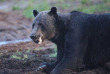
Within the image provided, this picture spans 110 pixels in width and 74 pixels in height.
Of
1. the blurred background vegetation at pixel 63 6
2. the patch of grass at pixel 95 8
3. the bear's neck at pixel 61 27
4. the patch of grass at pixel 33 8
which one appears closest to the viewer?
the bear's neck at pixel 61 27

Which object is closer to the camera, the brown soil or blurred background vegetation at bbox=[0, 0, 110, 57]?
the brown soil

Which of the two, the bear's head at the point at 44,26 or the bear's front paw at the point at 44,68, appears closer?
the bear's head at the point at 44,26

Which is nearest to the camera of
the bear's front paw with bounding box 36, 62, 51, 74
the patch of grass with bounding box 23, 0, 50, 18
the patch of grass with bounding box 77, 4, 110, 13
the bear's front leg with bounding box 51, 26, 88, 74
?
the bear's front leg with bounding box 51, 26, 88, 74

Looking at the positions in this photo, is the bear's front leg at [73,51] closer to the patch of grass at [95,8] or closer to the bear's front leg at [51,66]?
the bear's front leg at [51,66]

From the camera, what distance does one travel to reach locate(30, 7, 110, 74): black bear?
7527 millimetres

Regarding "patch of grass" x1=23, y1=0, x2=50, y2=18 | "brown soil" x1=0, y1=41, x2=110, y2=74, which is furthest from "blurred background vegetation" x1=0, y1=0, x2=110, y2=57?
"brown soil" x1=0, y1=41, x2=110, y2=74

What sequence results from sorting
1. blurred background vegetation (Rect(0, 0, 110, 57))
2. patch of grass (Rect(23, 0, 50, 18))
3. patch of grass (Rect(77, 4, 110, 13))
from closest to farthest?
1. patch of grass (Rect(77, 4, 110, 13))
2. blurred background vegetation (Rect(0, 0, 110, 57))
3. patch of grass (Rect(23, 0, 50, 18))

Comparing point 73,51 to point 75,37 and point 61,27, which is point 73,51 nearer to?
point 75,37

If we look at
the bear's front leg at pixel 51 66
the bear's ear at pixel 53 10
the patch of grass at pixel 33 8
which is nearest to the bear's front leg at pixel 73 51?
the bear's front leg at pixel 51 66

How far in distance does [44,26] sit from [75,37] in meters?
0.78

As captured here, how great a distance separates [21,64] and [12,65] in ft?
0.80

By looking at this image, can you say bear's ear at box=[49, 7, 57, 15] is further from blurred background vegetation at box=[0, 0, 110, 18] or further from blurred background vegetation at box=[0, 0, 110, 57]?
blurred background vegetation at box=[0, 0, 110, 18]

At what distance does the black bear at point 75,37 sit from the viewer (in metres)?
7.53

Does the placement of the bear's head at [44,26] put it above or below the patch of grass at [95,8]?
above
